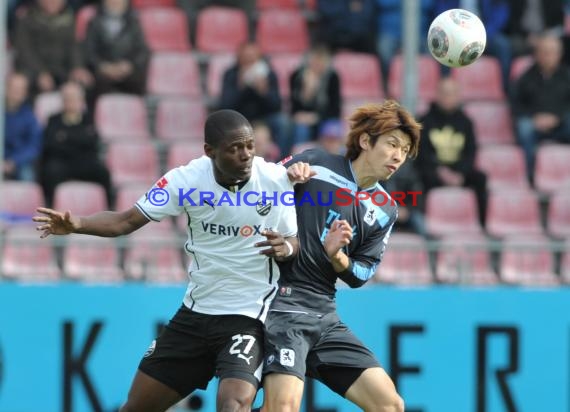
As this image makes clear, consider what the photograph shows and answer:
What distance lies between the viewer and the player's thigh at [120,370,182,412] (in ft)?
26.1

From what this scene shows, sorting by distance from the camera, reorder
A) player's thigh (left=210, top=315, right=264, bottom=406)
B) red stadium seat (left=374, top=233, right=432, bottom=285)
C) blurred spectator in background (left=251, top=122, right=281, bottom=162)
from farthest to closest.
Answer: blurred spectator in background (left=251, top=122, right=281, bottom=162), red stadium seat (left=374, top=233, right=432, bottom=285), player's thigh (left=210, top=315, right=264, bottom=406)

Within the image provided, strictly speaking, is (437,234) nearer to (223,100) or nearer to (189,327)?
(223,100)

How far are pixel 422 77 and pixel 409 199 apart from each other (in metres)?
2.92

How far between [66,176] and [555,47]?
17.8 feet

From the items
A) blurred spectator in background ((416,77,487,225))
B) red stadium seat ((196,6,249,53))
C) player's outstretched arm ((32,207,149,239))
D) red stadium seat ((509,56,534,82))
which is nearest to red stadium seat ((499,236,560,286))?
blurred spectator in background ((416,77,487,225))

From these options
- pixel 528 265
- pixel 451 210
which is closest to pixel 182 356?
pixel 528 265

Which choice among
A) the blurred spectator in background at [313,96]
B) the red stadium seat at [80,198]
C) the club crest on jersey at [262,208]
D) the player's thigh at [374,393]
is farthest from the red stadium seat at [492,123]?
the club crest on jersey at [262,208]

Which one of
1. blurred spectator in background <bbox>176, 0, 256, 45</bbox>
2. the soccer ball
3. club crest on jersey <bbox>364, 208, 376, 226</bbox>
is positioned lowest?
club crest on jersey <bbox>364, 208, 376, 226</bbox>

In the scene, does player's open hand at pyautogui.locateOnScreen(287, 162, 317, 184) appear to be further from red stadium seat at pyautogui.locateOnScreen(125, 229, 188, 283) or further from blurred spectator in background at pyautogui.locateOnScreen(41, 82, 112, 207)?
blurred spectator in background at pyautogui.locateOnScreen(41, 82, 112, 207)

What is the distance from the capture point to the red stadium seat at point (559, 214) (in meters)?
13.0

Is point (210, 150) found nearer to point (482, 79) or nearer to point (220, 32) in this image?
point (220, 32)

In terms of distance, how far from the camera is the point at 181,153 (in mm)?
13125

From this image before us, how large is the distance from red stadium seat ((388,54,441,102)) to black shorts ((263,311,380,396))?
660 cm

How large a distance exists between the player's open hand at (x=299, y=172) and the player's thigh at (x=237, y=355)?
902 millimetres
